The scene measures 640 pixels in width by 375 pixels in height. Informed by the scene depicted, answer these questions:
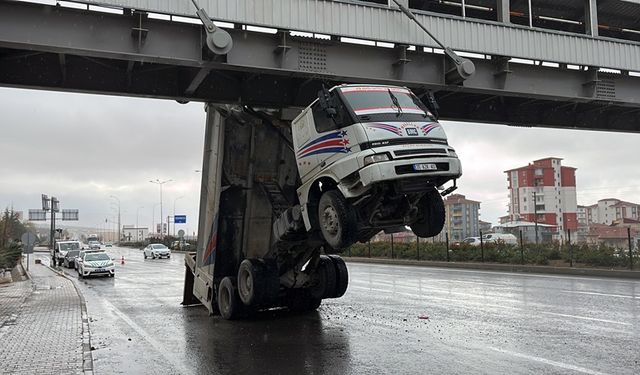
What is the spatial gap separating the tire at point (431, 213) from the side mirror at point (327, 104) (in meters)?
1.80

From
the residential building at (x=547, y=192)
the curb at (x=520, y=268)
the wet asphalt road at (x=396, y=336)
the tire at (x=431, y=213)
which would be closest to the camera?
the wet asphalt road at (x=396, y=336)

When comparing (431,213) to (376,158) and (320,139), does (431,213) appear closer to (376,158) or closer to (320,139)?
(376,158)

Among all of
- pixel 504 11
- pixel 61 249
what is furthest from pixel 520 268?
pixel 61 249

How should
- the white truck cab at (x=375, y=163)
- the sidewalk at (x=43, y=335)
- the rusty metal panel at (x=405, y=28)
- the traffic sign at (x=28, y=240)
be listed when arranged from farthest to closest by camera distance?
the traffic sign at (x=28, y=240) → the rusty metal panel at (x=405, y=28) → the sidewalk at (x=43, y=335) → the white truck cab at (x=375, y=163)

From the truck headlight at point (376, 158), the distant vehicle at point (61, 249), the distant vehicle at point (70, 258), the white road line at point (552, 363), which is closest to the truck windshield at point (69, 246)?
the distant vehicle at point (61, 249)

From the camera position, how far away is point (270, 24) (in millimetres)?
11430

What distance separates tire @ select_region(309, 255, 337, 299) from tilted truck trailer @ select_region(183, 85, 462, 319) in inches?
0.8

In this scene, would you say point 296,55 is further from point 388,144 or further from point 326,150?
point 388,144

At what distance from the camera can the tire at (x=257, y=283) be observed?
1042 centimetres

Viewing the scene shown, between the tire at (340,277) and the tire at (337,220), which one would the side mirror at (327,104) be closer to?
the tire at (337,220)

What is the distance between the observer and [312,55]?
12008mm

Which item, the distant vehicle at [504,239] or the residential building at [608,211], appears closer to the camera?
the distant vehicle at [504,239]

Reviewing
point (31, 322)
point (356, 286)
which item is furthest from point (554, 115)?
point (31, 322)

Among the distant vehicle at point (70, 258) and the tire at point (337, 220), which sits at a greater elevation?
the tire at point (337, 220)
